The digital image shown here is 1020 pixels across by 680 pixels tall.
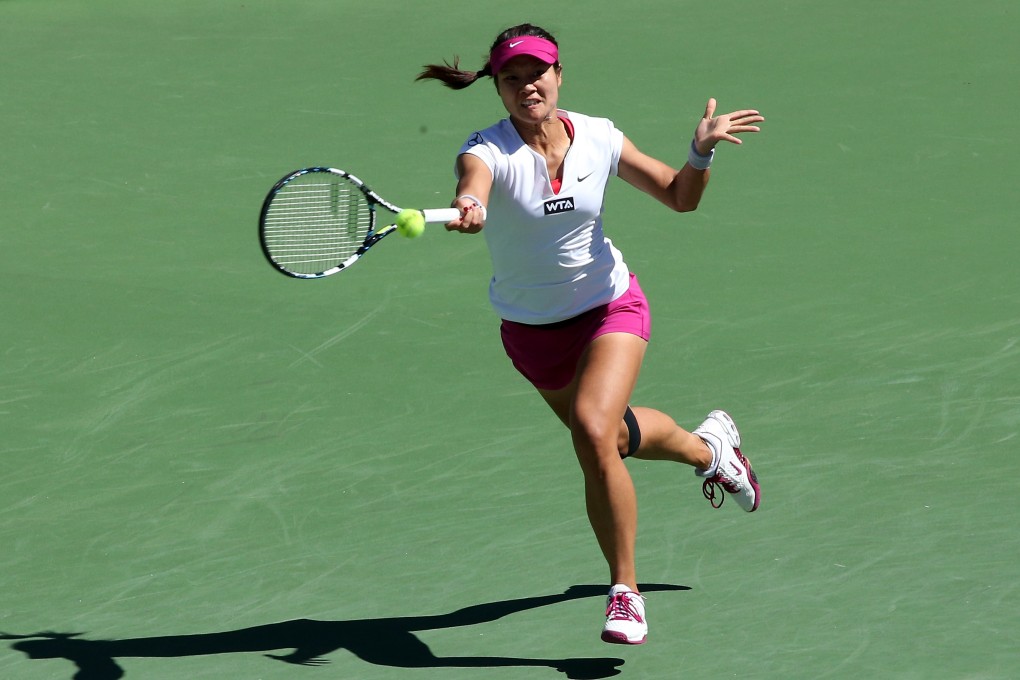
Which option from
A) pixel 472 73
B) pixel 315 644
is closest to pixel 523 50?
pixel 472 73

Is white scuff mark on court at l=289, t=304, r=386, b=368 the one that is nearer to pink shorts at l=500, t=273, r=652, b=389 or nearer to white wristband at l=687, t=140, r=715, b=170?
pink shorts at l=500, t=273, r=652, b=389

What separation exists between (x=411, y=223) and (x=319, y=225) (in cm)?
68

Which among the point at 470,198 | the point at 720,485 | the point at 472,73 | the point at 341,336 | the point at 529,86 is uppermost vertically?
the point at 341,336

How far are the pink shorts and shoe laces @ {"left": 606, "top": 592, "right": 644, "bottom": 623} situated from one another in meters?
0.87

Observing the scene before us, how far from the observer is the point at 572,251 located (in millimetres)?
5559

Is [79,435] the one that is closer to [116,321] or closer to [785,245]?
[116,321]

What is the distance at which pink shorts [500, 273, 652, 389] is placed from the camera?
220 inches

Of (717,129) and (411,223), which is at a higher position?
(717,129)

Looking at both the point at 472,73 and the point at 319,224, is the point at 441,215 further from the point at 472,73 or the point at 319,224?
the point at 472,73

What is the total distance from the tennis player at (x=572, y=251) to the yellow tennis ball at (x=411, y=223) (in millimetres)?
311

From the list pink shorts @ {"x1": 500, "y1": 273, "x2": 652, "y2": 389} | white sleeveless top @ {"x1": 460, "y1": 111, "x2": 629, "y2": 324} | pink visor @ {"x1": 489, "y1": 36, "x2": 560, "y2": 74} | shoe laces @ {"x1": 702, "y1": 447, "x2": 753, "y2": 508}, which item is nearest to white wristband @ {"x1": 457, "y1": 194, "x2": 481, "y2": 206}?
white sleeveless top @ {"x1": 460, "y1": 111, "x2": 629, "y2": 324}

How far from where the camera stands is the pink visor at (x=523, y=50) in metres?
5.37

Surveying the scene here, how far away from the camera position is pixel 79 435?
704 cm

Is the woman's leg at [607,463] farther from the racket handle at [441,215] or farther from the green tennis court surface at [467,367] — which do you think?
the racket handle at [441,215]
